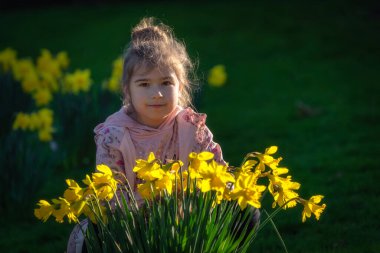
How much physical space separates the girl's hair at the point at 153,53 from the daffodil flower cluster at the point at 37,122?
2.06m

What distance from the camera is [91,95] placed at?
5656mm

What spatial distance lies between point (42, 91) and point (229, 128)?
6.34ft

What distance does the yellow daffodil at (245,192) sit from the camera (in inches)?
85.5

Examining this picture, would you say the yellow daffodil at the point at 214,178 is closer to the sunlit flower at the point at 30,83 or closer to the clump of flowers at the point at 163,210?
the clump of flowers at the point at 163,210

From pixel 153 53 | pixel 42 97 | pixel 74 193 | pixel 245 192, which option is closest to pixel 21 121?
pixel 42 97

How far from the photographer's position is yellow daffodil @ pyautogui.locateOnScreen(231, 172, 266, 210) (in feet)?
7.13

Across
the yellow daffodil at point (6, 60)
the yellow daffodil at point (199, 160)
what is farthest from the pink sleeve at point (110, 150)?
the yellow daffodil at point (6, 60)

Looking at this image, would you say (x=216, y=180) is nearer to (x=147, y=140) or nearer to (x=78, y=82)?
(x=147, y=140)

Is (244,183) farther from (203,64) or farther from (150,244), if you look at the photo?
(203,64)

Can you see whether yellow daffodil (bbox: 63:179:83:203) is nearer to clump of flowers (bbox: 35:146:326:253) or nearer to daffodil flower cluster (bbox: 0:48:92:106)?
clump of flowers (bbox: 35:146:326:253)

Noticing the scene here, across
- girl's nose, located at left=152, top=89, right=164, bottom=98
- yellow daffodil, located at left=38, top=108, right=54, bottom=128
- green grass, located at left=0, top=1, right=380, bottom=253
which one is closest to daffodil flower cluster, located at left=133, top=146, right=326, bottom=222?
girl's nose, located at left=152, top=89, right=164, bottom=98

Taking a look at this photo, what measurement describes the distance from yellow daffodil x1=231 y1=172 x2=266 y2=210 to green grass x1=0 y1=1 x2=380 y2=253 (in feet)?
4.66

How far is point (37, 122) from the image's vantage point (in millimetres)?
5148

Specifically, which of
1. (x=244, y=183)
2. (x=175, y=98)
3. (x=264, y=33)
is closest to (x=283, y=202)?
(x=244, y=183)
